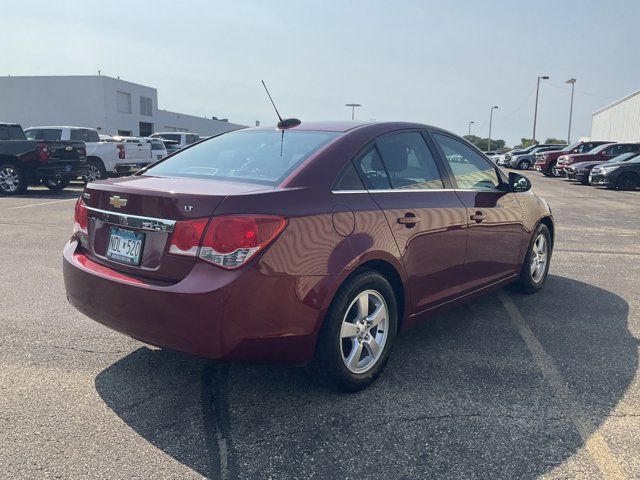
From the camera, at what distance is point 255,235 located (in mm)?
2779

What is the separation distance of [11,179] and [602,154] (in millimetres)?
23471

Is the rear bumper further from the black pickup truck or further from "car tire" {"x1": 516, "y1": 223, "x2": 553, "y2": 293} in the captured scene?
the black pickup truck

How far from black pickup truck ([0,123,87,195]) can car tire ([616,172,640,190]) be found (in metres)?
18.1

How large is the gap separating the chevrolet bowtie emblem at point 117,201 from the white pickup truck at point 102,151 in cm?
1488

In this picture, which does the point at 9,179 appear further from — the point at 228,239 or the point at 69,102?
the point at 69,102

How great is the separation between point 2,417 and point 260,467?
149 cm

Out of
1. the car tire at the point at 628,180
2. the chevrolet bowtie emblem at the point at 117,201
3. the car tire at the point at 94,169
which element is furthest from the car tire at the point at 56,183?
the car tire at the point at 628,180

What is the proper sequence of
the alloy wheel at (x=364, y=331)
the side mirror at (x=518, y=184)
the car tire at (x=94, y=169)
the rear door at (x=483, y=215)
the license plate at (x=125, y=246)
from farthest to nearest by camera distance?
1. the car tire at (x=94, y=169)
2. the side mirror at (x=518, y=184)
3. the rear door at (x=483, y=215)
4. the alloy wheel at (x=364, y=331)
5. the license plate at (x=125, y=246)

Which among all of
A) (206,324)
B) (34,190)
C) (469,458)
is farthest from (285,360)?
(34,190)

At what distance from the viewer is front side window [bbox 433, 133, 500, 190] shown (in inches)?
170

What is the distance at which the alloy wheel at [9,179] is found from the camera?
14.2 meters

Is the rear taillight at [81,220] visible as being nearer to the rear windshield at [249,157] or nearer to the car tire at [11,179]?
the rear windshield at [249,157]

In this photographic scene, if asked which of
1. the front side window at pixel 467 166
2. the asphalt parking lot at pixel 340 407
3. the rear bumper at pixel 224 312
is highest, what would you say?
the front side window at pixel 467 166

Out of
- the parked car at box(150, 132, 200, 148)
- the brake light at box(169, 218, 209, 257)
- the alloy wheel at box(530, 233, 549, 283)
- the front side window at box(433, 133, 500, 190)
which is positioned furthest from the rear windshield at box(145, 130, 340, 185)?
the parked car at box(150, 132, 200, 148)
